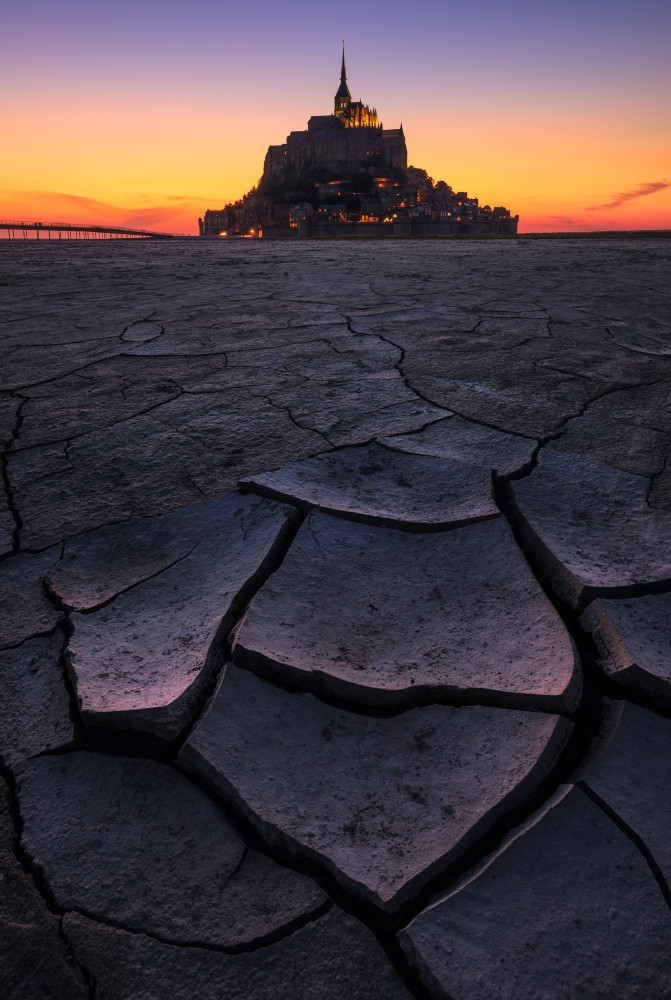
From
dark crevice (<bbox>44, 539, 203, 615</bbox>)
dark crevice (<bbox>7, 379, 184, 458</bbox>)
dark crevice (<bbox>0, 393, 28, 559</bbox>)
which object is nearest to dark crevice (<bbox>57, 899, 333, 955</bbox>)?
dark crevice (<bbox>44, 539, 203, 615</bbox>)

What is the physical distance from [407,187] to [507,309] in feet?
185

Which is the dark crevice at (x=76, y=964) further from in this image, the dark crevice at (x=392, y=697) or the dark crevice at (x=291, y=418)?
the dark crevice at (x=291, y=418)

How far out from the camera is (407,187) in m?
51.2

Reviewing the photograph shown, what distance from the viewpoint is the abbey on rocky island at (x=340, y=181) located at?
46281 mm

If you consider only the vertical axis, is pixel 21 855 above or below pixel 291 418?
below

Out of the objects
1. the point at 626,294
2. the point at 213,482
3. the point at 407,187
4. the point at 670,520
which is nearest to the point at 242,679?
the point at 213,482

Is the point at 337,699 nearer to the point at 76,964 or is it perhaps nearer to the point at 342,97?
the point at 76,964

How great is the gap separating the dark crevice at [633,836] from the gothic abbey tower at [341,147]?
6017cm

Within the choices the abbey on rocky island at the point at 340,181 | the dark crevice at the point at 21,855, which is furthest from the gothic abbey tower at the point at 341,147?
the dark crevice at the point at 21,855

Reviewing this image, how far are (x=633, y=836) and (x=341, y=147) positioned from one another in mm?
62308

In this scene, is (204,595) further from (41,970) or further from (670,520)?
(670,520)

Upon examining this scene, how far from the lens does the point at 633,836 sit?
513 mm

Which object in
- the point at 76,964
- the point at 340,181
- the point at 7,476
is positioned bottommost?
the point at 76,964

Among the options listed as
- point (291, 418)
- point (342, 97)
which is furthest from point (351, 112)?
point (291, 418)
